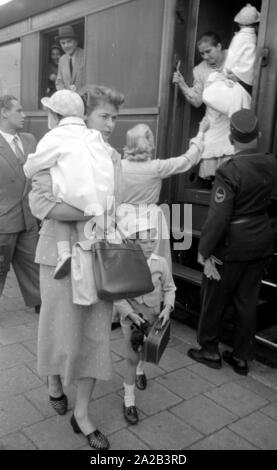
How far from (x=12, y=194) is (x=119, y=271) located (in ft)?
6.38

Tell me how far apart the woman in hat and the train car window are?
3.31 metres

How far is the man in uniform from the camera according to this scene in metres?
2.73

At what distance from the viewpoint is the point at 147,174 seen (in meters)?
3.18

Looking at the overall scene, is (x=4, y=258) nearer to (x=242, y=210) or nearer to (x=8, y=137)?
(x=8, y=137)

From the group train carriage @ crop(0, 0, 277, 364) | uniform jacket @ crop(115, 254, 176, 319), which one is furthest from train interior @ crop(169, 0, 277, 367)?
uniform jacket @ crop(115, 254, 176, 319)

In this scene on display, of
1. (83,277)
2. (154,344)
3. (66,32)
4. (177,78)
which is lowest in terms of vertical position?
(154,344)

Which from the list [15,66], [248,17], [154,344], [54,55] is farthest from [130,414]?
[15,66]

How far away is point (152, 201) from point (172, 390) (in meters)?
1.33

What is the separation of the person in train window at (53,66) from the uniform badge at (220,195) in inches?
110

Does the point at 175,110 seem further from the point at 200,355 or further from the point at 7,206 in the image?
the point at 200,355

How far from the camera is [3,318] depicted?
12.2 feet

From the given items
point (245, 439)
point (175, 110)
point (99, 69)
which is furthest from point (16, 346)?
point (99, 69)

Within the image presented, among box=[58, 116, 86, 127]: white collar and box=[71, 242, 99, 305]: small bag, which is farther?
box=[58, 116, 86, 127]: white collar

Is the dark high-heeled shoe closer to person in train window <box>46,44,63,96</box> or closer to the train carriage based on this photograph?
the train carriage
